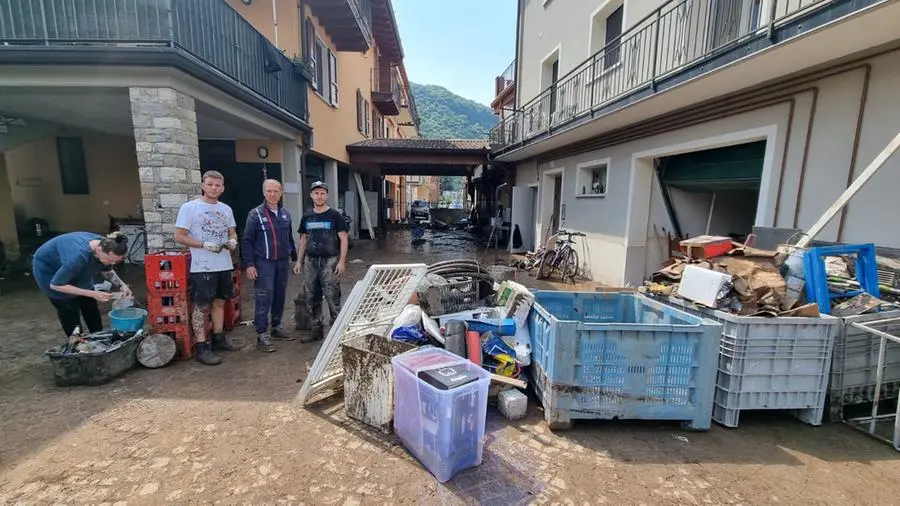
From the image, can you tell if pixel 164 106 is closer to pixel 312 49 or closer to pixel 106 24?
pixel 106 24

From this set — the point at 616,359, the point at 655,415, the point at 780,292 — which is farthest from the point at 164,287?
the point at 780,292

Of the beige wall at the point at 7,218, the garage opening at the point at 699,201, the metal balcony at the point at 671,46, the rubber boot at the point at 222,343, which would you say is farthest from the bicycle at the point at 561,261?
the beige wall at the point at 7,218

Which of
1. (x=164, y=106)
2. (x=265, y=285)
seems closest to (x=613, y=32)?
(x=164, y=106)

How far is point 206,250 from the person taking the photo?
3.58 metres

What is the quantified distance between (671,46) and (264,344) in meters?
6.85

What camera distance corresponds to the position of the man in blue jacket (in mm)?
3863

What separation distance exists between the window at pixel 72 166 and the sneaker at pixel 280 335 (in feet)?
27.6

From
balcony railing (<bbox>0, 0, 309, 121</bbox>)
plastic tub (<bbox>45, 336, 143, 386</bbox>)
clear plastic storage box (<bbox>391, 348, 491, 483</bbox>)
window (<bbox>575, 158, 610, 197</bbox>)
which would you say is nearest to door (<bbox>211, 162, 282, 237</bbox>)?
balcony railing (<bbox>0, 0, 309, 121</bbox>)

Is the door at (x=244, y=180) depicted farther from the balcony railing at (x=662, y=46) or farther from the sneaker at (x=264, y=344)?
the balcony railing at (x=662, y=46)

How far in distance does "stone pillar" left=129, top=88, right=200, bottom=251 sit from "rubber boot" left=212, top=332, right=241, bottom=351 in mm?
1591

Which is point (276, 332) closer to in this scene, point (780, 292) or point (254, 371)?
point (254, 371)

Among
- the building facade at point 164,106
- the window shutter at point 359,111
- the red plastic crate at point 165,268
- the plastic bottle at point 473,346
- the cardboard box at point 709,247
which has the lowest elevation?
the plastic bottle at point 473,346

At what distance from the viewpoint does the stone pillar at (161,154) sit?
437cm

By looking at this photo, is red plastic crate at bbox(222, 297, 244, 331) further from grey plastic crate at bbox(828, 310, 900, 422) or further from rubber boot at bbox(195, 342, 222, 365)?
grey plastic crate at bbox(828, 310, 900, 422)
